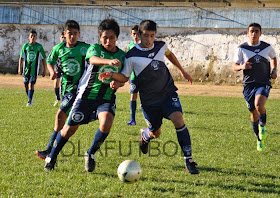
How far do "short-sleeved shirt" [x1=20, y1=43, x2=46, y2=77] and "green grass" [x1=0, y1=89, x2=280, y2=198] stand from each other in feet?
10.5

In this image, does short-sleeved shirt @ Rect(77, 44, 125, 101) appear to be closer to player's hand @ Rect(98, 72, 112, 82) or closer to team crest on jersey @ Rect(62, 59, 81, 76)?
player's hand @ Rect(98, 72, 112, 82)

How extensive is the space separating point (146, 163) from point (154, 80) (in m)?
1.21

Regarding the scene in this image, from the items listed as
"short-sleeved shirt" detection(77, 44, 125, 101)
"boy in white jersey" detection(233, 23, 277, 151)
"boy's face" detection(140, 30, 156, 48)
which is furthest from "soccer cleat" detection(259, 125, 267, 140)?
"short-sleeved shirt" detection(77, 44, 125, 101)

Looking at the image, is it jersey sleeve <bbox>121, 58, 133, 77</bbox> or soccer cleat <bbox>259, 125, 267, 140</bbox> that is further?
soccer cleat <bbox>259, 125, 267, 140</bbox>

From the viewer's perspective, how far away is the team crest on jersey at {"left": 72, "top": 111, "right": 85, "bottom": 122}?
5555 mm

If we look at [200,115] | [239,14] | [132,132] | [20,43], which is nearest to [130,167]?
[132,132]

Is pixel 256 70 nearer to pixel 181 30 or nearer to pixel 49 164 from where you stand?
pixel 49 164

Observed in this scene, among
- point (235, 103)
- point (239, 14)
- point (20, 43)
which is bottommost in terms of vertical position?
point (235, 103)

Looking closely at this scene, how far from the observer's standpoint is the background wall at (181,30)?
80.7 ft

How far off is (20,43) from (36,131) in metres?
19.4

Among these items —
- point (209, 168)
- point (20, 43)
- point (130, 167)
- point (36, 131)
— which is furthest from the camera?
point (20, 43)

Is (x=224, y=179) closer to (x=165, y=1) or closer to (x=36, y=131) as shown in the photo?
(x=36, y=131)

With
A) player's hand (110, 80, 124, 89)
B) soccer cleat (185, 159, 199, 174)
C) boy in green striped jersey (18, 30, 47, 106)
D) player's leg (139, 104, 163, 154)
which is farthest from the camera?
boy in green striped jersey (18, 30, 47, 106)

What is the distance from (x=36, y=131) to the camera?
8.71m
